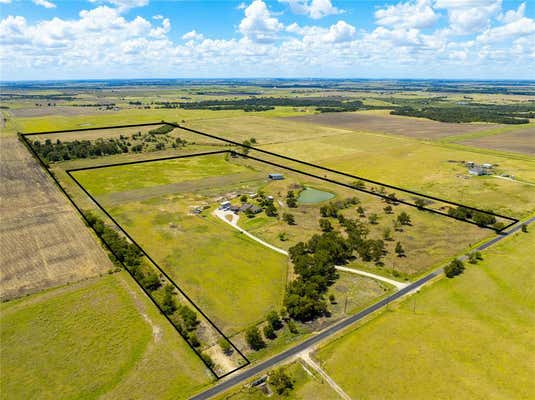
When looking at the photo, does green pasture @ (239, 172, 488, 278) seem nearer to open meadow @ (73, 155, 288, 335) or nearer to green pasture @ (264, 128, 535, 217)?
open meadow @ (73, 155, 288, 335)

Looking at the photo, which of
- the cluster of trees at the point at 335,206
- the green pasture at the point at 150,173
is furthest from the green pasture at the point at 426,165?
the green pasture at the point at 150,173

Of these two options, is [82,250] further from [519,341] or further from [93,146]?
[93,146]

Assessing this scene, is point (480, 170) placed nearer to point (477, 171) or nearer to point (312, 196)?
point (477, 171)

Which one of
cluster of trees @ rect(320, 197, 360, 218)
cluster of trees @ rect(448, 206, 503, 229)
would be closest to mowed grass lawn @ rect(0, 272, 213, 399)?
cluster of trees @ rect(320, 197, 360, 218)

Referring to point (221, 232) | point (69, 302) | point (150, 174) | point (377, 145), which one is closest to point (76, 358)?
point (69, 302)

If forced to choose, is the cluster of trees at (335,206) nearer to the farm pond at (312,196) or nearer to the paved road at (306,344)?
the farm pond at (312,196)

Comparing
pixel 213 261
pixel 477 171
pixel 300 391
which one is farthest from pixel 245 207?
pixel 477 171
